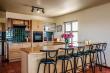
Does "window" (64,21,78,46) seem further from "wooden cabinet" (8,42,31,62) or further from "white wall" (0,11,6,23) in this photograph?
"white wall" (0,11,6,23)

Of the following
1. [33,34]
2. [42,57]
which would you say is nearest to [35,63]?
[42,57]

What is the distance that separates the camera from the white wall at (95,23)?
167 inches

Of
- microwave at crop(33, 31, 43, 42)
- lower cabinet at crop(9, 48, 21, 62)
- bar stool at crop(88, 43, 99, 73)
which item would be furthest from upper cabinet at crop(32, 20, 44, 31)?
bar stool at crop(88, 43, 99, 73)

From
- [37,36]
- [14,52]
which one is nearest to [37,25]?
[37,36]

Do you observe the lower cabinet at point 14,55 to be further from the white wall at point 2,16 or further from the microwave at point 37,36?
the white wall at point 2,16

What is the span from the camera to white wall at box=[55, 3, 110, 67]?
4.24m

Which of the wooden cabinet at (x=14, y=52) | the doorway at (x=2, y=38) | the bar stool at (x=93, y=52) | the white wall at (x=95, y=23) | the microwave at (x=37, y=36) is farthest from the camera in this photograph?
the doorway at (x=2, y=38)

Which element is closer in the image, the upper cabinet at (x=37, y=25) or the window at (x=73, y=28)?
the window at (x=73, y=28)

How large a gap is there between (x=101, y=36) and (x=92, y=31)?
0.50 metres

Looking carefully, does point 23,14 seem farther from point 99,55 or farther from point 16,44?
point 99,55

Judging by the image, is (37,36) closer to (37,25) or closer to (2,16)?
(37,25)

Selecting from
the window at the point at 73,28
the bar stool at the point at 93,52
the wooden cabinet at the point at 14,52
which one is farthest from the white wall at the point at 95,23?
the wooden cabinet at the point at 14,52

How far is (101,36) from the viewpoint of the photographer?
14.5 feet

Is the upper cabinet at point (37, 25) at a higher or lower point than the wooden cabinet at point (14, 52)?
higher
